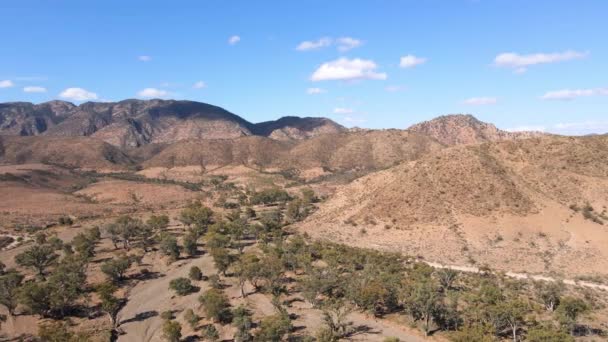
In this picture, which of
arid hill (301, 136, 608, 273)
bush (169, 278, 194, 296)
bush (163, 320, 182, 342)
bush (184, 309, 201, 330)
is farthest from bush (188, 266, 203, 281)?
arid hill (301, 136, 608, 273)

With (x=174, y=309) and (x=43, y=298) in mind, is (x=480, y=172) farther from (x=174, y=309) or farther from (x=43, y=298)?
(x=43, y=298)

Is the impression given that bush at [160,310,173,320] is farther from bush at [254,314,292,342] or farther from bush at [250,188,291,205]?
bush at [250,188,291,205]

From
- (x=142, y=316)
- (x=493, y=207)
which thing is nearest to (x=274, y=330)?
(x=142, y=316)

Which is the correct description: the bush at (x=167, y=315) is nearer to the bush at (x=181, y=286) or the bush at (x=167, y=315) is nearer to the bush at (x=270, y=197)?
the bush at (x=181, y=286)

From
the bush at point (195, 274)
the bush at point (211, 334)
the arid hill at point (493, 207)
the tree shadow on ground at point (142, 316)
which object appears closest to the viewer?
the bush at point (211, 334)

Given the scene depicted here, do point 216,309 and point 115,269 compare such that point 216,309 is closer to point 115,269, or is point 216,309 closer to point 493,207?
point 115,269

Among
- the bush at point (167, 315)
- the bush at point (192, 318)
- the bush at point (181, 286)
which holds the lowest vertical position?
the bush at point (167, 315)

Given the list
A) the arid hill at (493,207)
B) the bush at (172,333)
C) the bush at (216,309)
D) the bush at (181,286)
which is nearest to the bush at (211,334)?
the bush at (172,333)
